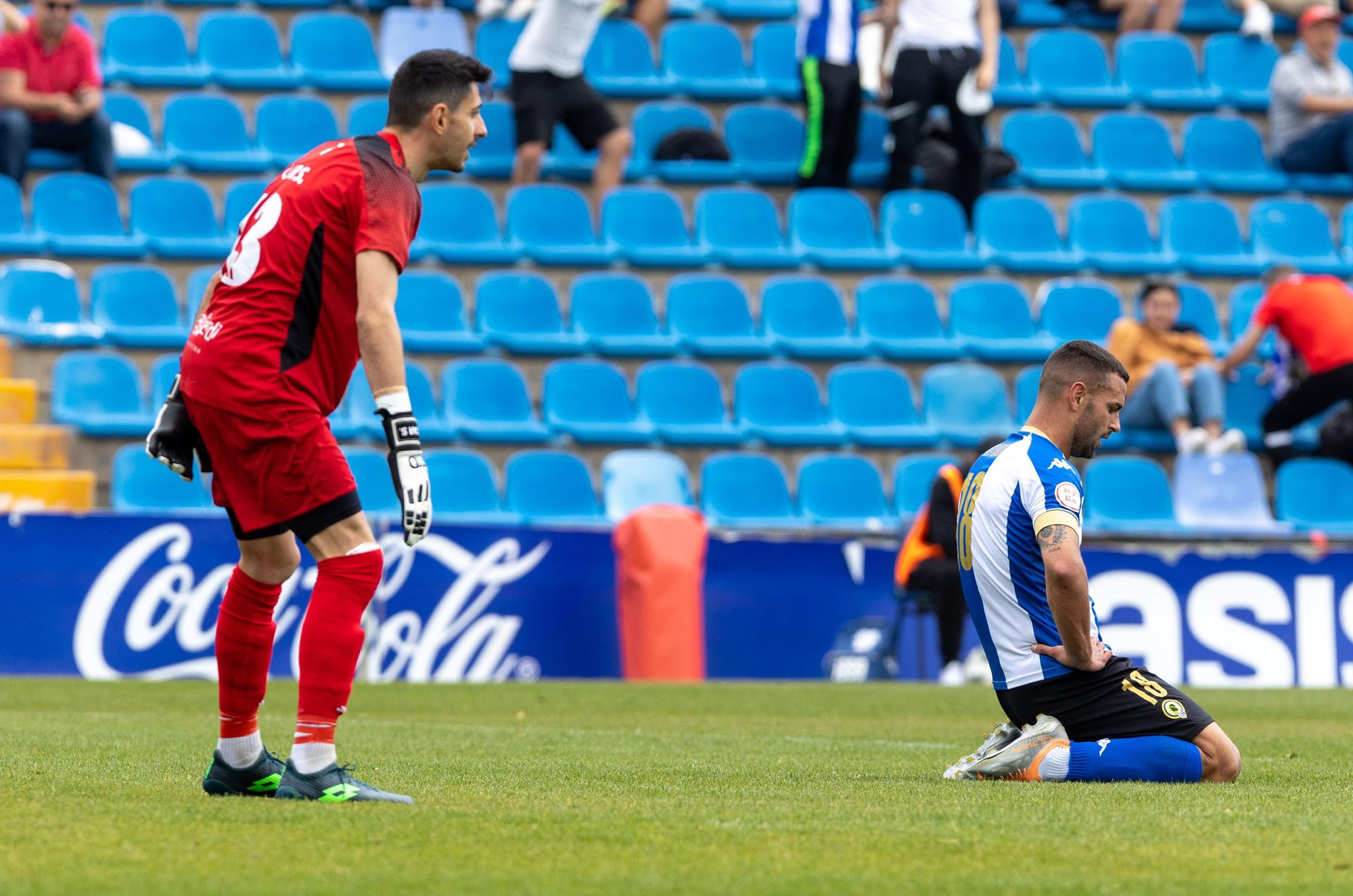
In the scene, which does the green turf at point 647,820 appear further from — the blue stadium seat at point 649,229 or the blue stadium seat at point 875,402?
the blue stadium seat at point 649,229

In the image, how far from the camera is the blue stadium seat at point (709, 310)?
14.3 meters

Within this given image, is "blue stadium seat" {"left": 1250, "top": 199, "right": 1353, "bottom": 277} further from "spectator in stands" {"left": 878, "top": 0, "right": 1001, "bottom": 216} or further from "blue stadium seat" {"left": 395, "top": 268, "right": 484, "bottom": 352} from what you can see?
"blue stadium seat" {"left": 395, "top": 268, "right": 484, "bottom": 352}

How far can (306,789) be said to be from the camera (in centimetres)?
476

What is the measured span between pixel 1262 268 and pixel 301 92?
27.9 ft

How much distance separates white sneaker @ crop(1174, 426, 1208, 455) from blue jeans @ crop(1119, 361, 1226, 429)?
167 millimetres

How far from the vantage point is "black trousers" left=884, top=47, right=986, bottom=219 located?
49.5 ft

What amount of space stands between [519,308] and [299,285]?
366 inches

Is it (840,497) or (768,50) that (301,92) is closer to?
(768,50)

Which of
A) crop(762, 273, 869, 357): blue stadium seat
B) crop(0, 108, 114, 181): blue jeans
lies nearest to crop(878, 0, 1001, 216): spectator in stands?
crop(762, 273, 869, 357): blue stadium seat

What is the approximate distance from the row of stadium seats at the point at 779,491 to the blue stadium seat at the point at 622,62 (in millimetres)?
4388

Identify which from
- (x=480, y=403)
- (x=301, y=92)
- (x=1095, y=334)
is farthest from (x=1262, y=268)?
(x=301, y=92)

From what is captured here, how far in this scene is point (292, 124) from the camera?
600 inches

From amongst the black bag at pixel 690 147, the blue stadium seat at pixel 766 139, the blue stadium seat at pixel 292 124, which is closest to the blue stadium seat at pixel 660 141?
the black bag at pixel 690 147

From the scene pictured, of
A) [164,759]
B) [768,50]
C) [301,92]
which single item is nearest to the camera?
[164,759]
